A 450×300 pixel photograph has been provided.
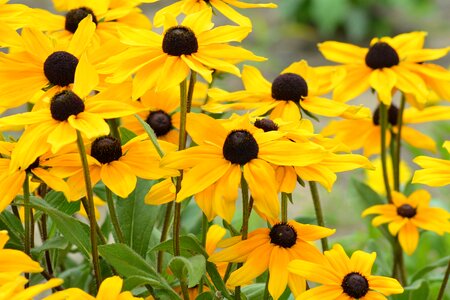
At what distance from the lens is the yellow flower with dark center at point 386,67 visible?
4.74 feet

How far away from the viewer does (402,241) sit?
1537 millimetres

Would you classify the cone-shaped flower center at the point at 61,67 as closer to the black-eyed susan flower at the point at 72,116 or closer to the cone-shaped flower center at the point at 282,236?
the black-eyed susan flower at the point at 72,116

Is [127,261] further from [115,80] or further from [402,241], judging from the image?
[402,241]

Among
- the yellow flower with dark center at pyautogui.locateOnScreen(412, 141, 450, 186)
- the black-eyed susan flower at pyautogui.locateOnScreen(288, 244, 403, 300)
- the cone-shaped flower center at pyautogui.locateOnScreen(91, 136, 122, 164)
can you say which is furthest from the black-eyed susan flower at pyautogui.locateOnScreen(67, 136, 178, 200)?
the yellow flower with dark center at pyautogui.locateOnScreen(412, 141, 450, 186)

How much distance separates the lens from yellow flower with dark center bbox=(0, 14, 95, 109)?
43.7 inches

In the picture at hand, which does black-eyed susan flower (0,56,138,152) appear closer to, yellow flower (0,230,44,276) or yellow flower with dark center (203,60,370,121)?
yellow flower (0,230,44,276)

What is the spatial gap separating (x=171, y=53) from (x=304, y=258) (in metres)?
0.30

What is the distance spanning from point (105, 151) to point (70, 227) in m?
0.11

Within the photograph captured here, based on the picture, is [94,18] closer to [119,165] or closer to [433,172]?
[119,165]

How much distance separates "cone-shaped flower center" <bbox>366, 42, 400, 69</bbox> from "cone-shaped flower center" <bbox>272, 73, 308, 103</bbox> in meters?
0.23

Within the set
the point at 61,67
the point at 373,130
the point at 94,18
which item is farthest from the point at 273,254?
the point at 373,130

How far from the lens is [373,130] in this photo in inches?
66.5

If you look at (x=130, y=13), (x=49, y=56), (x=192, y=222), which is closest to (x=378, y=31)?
(x=192, y=222)

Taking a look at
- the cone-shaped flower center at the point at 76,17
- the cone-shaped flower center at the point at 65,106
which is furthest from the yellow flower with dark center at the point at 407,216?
the cone-shaped flower center at the point at 65,106
